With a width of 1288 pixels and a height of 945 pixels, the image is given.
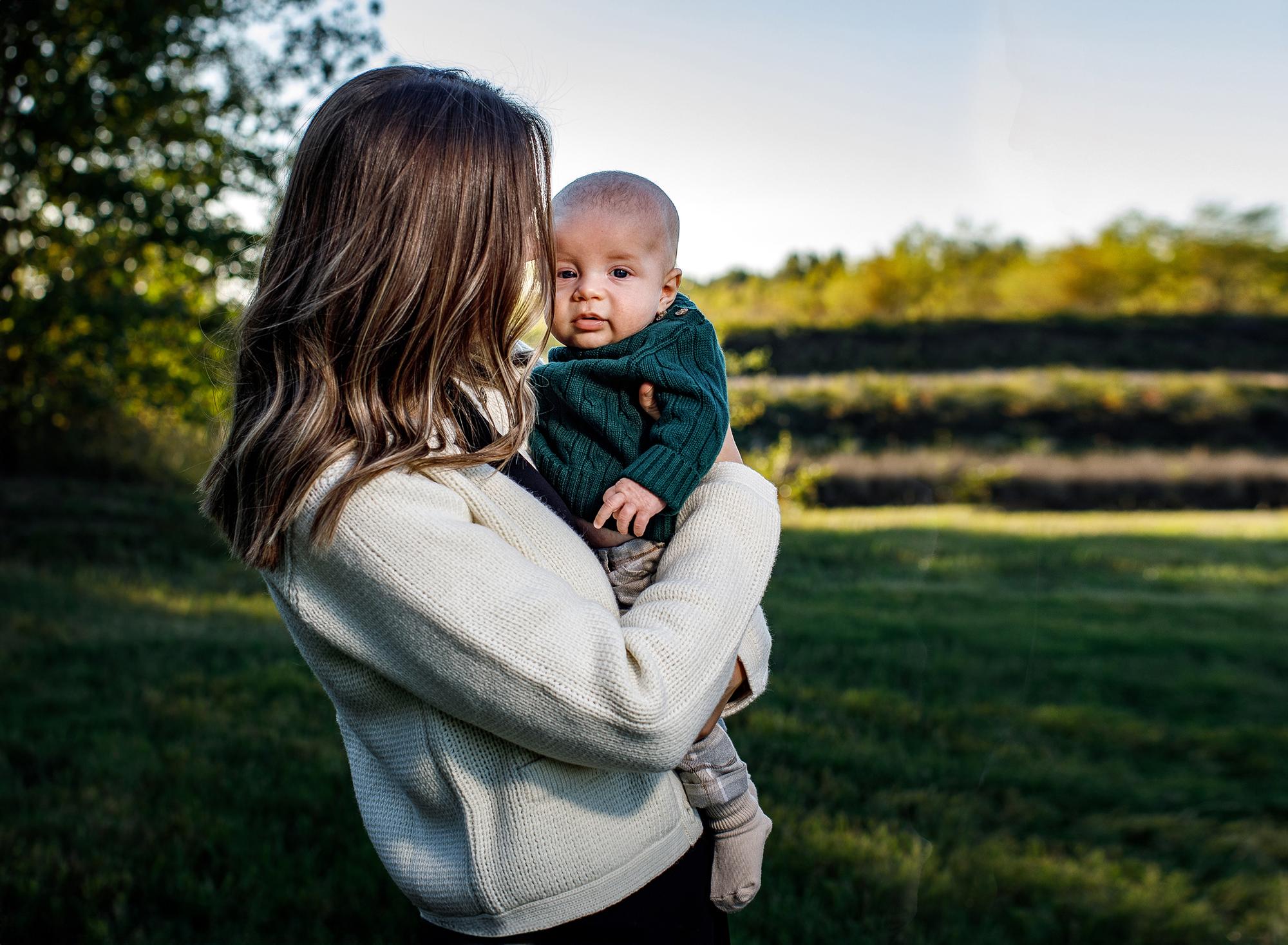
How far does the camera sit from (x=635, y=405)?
57.2 inches

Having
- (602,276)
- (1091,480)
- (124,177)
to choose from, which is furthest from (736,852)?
(124,177)

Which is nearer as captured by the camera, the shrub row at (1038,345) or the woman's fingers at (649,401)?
the woman's fingers at (649,401)

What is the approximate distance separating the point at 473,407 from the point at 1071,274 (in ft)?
7.90

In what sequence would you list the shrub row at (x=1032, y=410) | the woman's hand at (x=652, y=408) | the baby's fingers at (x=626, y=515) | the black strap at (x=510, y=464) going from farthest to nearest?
1. the shrub row at (x=1032, y=410)
2. the woman's hand at (x=652, y=408)
3. the baby's fingers at (x=626, y=515)
4. the black strap at (x=510, y=464)

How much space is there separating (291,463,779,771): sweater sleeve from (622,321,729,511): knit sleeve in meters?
0.23

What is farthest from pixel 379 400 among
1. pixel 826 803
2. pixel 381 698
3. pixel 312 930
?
pixel 826 803

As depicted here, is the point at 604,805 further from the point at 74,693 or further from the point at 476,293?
the point at 74,693

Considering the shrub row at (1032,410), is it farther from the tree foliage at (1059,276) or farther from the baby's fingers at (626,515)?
the baby's fingers at (626,515)

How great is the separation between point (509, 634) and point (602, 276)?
0.68 meters

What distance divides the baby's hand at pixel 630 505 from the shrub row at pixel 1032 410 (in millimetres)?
1898

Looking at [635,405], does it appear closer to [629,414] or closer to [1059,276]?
[629,414]

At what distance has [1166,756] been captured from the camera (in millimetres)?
2723

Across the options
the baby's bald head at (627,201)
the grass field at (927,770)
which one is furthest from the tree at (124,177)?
the baby's bald head at (627,201)

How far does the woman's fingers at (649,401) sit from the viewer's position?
143 cm
